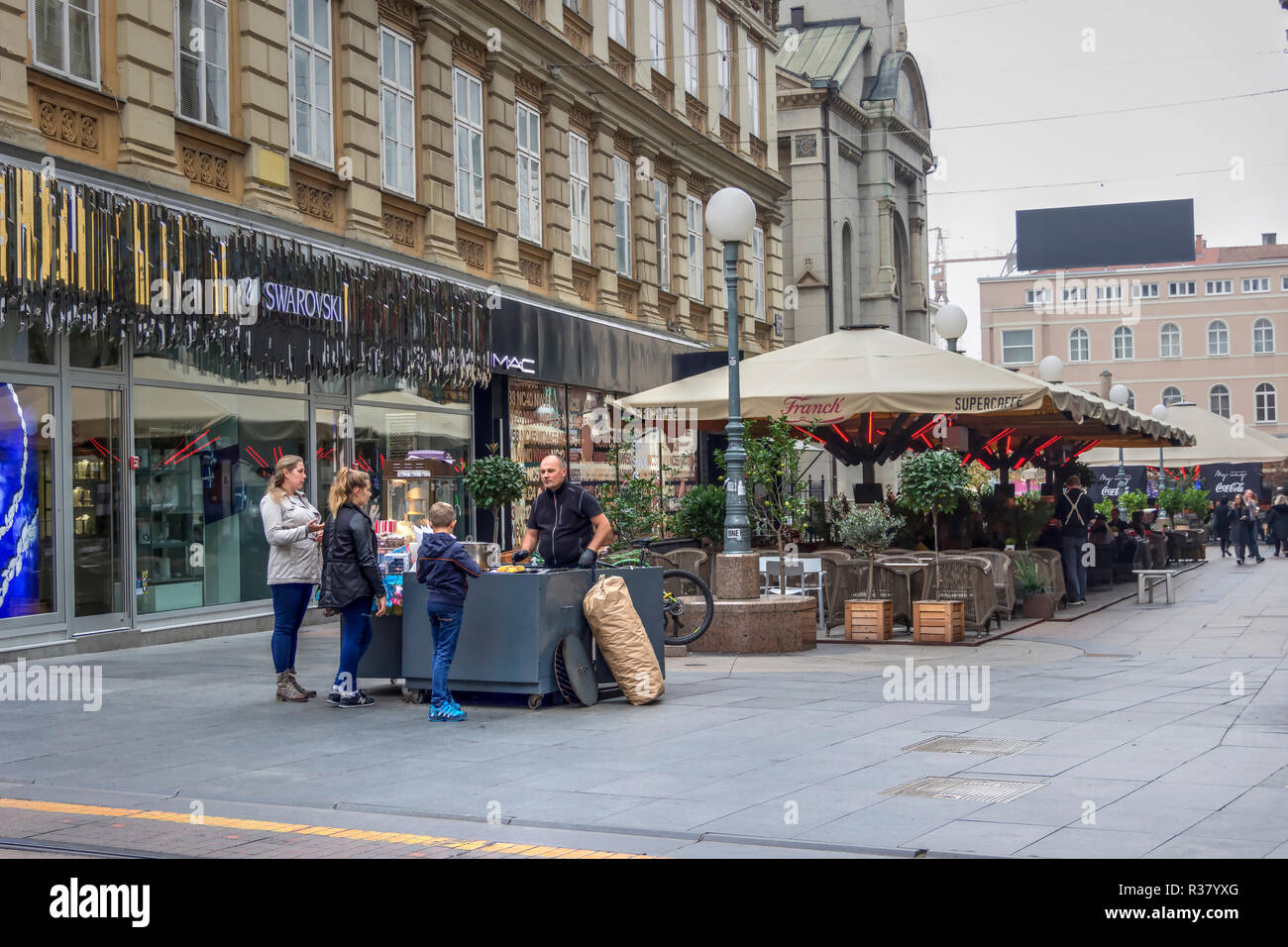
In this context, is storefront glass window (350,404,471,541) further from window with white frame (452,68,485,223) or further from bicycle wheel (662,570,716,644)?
bicycle wheel (662,570,716,644)

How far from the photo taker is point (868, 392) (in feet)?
51.9

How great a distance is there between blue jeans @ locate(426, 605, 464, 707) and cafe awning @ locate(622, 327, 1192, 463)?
22.7ft

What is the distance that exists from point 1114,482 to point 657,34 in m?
24.1

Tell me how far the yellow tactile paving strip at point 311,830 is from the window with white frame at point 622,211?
66.9 ft

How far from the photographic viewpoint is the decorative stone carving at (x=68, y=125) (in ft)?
44.8

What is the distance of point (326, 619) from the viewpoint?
59.0ft

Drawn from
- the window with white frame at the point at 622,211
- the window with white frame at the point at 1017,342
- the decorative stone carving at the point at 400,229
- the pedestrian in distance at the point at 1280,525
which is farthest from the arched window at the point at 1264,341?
the decorative stone carving at the point at 400,229

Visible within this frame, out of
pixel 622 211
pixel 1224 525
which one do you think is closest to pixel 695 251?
pixel 622 211

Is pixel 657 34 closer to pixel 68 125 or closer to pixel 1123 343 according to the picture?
pixel 68 125

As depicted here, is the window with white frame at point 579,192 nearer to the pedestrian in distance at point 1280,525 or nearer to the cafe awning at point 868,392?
the cafe awning at point 868,392

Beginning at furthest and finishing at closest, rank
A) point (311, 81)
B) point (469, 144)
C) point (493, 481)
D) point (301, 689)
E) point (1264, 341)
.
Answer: point (1264, 341) → point (469, 144) → point (311, 81) → point (493, 481) → point (301, 689)

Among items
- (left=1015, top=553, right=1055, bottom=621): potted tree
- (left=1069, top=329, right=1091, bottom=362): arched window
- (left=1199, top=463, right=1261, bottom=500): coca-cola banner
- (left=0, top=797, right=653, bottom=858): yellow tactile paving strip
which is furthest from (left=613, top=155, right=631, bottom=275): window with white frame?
(left=1069, top=329, right=1091, bottom=362): arched window

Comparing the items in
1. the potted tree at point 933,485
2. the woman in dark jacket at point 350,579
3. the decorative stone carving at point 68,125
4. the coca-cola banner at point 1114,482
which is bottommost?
the woman in dark jacket at point 350,579

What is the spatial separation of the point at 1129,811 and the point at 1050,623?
1082 cm
